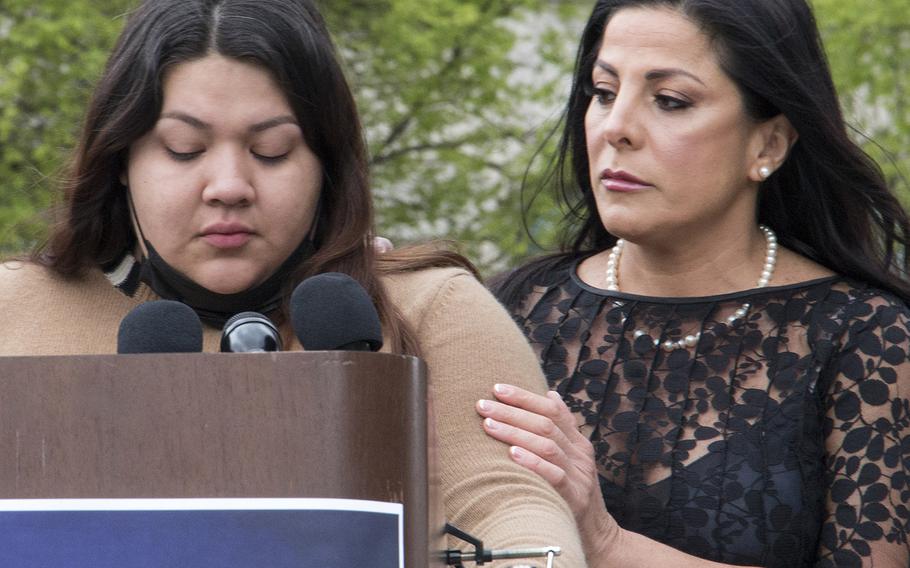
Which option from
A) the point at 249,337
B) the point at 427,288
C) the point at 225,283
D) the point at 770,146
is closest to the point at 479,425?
the point at 427,288

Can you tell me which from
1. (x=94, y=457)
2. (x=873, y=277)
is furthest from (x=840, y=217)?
(x=94, y=457)

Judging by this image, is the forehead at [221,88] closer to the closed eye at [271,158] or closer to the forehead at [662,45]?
the closed eye at [271,158]

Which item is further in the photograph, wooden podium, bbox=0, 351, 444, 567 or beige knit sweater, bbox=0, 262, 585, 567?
beige knit sweater, bbox=0, 262, 585, 567

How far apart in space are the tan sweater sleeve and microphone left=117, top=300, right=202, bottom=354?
22.8 inches

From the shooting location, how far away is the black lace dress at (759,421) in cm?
351

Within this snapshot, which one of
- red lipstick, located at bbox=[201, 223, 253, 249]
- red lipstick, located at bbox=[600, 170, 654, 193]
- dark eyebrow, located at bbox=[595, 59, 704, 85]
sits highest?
dark eyebrow, located at bbox=[595, 59, 704, 85]

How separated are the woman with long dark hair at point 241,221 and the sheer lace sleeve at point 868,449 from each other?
1.08m

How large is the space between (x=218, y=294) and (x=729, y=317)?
4.98ft

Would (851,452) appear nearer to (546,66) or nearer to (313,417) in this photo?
(313,417)

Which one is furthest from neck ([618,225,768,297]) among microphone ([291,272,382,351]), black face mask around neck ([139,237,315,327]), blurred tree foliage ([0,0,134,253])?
blurred tree foliage ([0,0,134,253])

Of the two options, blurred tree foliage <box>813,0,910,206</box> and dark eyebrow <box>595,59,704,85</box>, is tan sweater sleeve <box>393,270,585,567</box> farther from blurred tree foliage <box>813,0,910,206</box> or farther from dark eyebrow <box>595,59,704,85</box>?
blurred tree foliage <box>813,0,910,206</box>

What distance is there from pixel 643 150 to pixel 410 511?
194cm

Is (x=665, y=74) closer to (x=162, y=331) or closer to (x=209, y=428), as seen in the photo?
(x=162, y=331)

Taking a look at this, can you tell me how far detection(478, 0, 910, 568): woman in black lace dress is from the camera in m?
3.53
